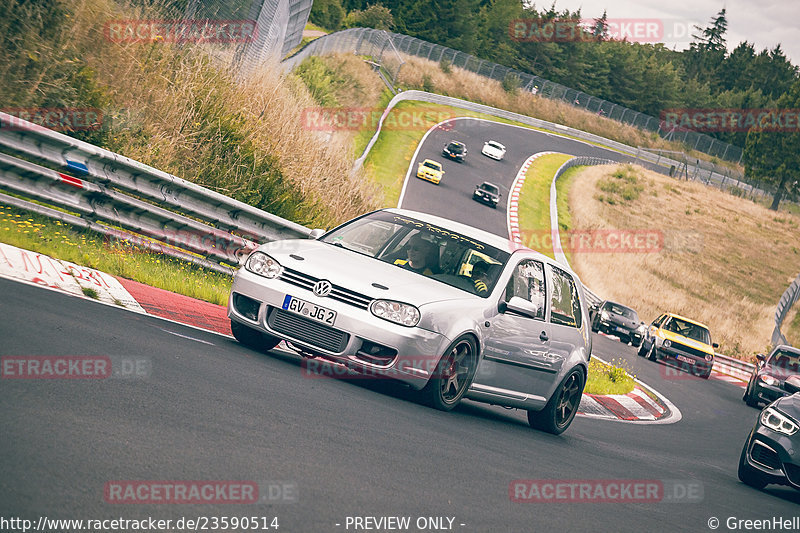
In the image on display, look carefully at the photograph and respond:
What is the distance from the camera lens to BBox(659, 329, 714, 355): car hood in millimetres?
27844

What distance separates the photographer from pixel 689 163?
92188 millimetres

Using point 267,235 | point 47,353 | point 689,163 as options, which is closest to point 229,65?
point 267,235

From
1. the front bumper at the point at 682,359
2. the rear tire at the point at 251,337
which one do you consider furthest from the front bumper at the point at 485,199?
the rear tire at the point at 251,337

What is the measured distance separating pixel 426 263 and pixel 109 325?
299 cm

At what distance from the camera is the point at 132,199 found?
1188 centimetres

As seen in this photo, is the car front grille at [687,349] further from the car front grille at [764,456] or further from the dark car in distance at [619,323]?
the car front grille at [764,456]

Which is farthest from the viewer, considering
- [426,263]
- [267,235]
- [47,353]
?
[267,235]

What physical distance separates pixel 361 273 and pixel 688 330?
861 inches

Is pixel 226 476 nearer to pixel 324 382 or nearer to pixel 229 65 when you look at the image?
pixel 324 382

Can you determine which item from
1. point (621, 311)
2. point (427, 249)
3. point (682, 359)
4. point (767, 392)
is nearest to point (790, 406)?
point (427, 249)

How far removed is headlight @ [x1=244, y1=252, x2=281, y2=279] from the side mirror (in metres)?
2.12

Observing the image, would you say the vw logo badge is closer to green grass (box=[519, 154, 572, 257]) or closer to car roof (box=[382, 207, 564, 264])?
car roof (box=[382, 207, 564, 264])

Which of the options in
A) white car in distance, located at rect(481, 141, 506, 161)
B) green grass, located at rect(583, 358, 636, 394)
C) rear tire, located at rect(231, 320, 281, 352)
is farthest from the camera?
white car in distance, located at rect(481, 141, 506, 161)

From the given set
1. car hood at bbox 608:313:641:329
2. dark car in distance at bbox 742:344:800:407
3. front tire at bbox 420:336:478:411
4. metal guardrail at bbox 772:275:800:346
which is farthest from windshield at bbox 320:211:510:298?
metal guardrail at bbox 772:275:800:346
